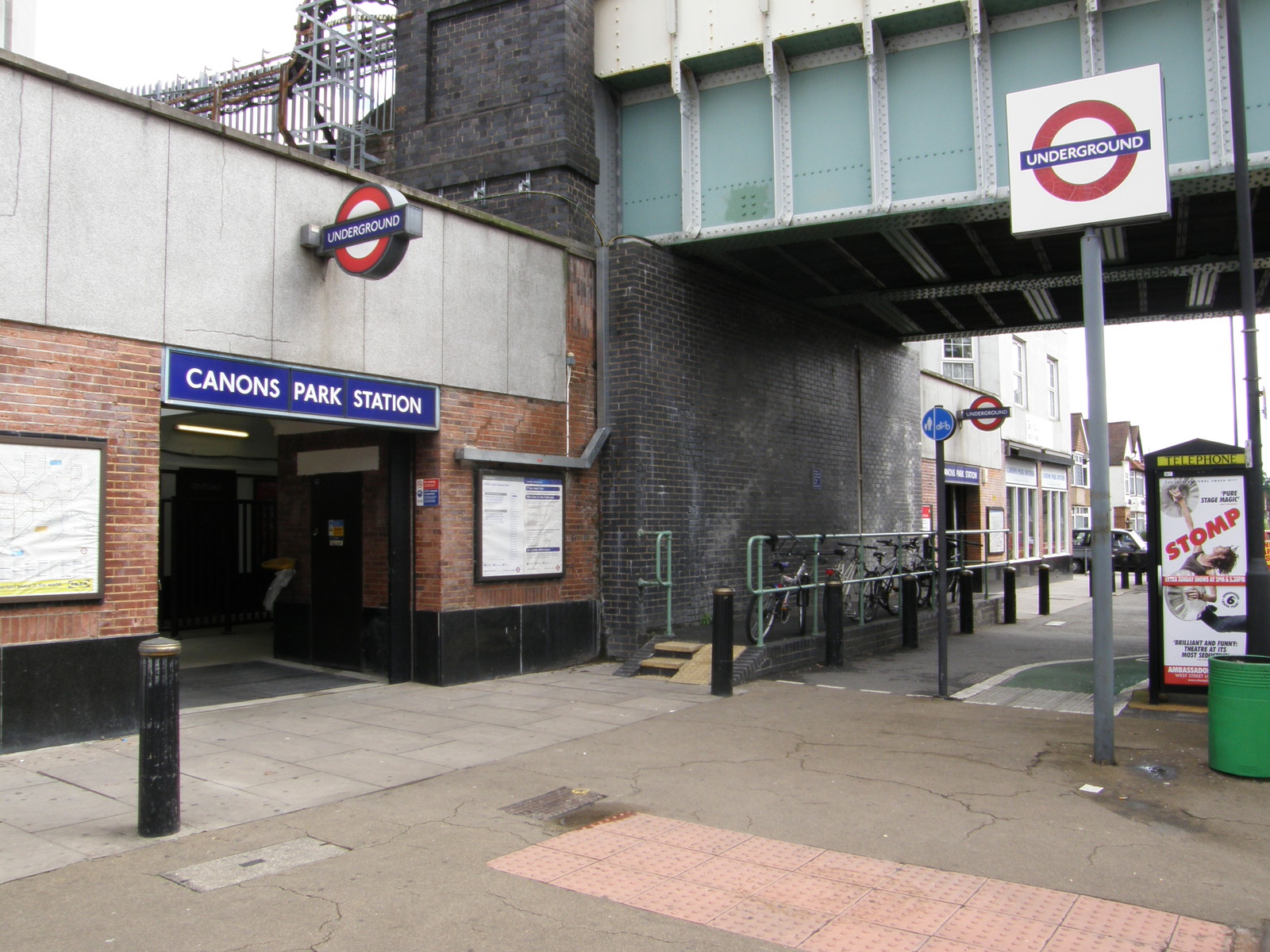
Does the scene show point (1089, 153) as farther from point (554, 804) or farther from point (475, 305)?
point (475, 305)

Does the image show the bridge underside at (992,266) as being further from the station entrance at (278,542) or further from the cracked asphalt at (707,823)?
the cracked asphalt at (707,823)

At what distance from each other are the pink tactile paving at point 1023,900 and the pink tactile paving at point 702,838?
1.34 meters

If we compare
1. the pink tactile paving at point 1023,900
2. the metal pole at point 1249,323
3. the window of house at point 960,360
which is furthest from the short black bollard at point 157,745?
A: the window of house at point 960,360

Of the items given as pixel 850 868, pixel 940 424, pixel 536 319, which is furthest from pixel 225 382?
pixel 940 424

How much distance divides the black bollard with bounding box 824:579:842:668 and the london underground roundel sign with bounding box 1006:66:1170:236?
18.6 ft

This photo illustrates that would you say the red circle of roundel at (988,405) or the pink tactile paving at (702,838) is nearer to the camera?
the pink tactile paving at (702,838)

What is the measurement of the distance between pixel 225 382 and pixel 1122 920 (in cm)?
761

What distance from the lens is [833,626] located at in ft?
40.2

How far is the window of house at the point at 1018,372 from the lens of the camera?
30641 mm

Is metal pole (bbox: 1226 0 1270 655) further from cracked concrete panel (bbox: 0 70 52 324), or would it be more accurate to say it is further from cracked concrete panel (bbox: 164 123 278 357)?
cracked concrete panel (bbox: 0 70 52 324)

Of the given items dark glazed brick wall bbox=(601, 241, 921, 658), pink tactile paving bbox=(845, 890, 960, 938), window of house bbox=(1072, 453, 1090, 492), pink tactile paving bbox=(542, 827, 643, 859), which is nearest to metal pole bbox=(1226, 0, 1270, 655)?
pink tactile paving bbox=(845, 890, 960, 938)

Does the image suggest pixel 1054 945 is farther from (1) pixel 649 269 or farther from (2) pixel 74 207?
(1) pixel 649 269

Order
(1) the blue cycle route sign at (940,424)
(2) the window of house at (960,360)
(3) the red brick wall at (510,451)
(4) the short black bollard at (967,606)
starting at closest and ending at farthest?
(1) the blue cycle route sign at (940,424)
(3) the red brick wall at (510,451)
(4) the short black bollard at (967,606)
(2) the window of house at (960,360)

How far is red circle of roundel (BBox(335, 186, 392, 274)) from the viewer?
8938mm
